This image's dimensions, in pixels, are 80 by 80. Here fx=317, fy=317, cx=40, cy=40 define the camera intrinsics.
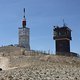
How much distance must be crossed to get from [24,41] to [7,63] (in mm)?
65078

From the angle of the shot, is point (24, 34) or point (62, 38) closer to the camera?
point (62, 38)

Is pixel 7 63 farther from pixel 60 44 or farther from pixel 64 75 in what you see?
pixel 60 44

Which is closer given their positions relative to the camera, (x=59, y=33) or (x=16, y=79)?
(x=16, y=79)

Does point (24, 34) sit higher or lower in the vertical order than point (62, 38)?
higher

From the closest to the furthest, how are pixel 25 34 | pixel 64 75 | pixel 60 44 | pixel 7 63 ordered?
pixel 64 75 → pixel 7 63 → pixel 60 44 → pixel 25 34

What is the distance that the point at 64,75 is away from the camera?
95.6 feet

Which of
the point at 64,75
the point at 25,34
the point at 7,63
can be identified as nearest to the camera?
the point at 64,75

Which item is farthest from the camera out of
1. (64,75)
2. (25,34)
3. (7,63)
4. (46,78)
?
(25,34)

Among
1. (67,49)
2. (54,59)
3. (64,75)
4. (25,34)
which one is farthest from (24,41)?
(64,75)

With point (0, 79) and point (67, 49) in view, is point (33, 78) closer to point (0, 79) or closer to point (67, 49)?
point (0, 79)

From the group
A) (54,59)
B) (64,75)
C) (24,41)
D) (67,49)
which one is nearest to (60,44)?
(67,49)

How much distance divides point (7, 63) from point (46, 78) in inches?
909

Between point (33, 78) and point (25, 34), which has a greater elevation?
point (25, 34)

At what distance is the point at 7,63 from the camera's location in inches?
1956
